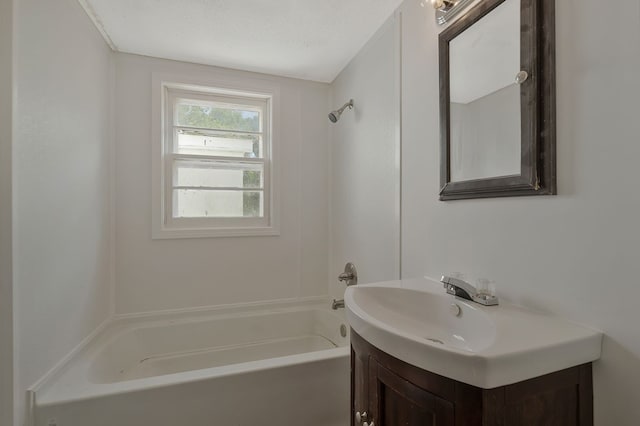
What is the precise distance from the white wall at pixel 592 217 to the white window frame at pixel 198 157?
5.33 feet

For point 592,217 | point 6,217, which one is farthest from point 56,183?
point 592,217

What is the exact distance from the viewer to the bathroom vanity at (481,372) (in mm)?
626

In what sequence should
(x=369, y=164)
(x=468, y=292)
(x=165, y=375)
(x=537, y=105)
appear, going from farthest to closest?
(x=369, y=164) → (x=165, y=375) → (x=468, y=292) → (x=537, y=105)

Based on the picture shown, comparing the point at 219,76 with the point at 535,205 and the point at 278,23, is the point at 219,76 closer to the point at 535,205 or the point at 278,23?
the point at 278,23

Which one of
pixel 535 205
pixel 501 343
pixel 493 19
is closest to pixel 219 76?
pixel 493 19

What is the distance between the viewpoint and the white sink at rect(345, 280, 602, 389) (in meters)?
0.62

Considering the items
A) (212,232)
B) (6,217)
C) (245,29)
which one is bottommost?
(212,232)

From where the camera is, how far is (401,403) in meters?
0.77

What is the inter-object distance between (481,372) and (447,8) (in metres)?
1.30

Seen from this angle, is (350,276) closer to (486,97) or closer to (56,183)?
(486,97)

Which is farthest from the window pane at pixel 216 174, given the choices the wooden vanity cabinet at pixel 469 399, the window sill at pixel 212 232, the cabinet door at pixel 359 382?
the wooden vanity cabinet at pixel 469 399

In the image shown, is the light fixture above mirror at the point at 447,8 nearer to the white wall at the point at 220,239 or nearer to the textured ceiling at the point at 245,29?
the textured ceiling at the point at 245,29

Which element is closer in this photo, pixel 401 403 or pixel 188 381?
pixel 401 403

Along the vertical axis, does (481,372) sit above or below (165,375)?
above
